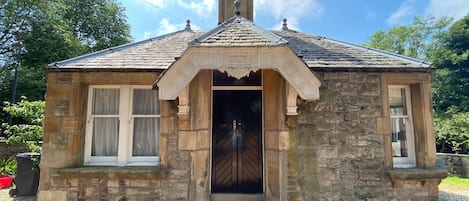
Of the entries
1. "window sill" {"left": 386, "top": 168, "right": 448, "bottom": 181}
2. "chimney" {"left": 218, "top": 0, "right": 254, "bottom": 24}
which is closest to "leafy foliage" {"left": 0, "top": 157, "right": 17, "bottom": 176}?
"chimney" {"left": 218, "top": 0, "right": 254, "bottom": 24}

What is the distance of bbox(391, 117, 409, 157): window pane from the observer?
588cm

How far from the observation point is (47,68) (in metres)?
5.54

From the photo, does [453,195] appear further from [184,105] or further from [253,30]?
[184,105]

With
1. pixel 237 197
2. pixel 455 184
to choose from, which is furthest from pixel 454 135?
pixel 237 197

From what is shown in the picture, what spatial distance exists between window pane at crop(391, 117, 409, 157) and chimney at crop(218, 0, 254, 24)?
5.23 meters

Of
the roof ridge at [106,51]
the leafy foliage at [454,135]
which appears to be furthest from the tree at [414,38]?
the roof ridge at [106,51]

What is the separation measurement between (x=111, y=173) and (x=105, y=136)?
1010 millimetres

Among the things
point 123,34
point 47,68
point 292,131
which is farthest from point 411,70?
point 123,34

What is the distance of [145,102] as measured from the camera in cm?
588

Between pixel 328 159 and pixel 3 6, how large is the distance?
78.3ft

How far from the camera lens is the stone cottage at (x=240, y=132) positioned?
A: 5.14 metres

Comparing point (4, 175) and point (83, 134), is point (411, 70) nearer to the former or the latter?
point (83, 134)

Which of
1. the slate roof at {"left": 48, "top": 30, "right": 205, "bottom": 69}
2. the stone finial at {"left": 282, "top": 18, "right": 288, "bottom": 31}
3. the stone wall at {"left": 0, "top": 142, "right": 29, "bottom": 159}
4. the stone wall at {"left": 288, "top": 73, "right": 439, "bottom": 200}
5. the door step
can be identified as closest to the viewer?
the stone wall at {"left": 288, "top": 73, "right": 439, "bottom": 200}

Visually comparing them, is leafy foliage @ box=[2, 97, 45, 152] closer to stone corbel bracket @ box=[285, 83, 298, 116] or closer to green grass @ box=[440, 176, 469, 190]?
stone corbel bracket @ box=[285, 83, 298, 116]
